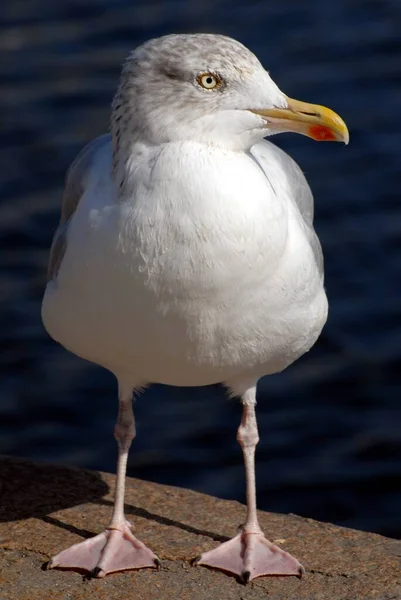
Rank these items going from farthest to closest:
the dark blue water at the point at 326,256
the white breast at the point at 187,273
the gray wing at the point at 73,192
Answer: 1. the dark blue water at the point at 326,256
2. the gray wing at the point at 73,192
3. the white breast at the point at 187,273

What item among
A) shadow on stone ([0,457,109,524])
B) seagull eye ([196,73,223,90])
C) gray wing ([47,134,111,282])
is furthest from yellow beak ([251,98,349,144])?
shadow on stone ([0,457,109,524])

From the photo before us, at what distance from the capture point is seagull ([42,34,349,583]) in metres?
5.91

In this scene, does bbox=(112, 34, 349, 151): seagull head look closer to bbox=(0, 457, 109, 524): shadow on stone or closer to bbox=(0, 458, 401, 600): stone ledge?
bbox=(0, 458, 401, 600): stone ledge

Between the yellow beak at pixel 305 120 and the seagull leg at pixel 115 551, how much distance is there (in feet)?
5.41

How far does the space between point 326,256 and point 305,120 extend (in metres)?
4.70

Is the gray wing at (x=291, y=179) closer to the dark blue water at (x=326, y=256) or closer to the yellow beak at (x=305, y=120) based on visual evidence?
the yellow beak at (x=305, y=120)

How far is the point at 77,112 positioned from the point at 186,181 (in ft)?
21.8

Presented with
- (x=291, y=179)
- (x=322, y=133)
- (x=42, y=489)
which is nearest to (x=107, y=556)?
(x=42, y=489)

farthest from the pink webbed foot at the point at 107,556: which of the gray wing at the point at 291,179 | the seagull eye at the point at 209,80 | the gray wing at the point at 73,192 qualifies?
the seagull eye at the point at 209,80

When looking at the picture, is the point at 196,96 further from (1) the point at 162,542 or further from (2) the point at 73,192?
(1) the point at 162,542

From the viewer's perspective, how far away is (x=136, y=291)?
6.06 m

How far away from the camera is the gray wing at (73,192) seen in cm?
670

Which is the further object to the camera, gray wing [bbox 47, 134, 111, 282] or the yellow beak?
gray wing [bbox 47, 134, 111, 282]

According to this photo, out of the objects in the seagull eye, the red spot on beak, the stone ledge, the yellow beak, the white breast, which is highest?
the seagull eye
